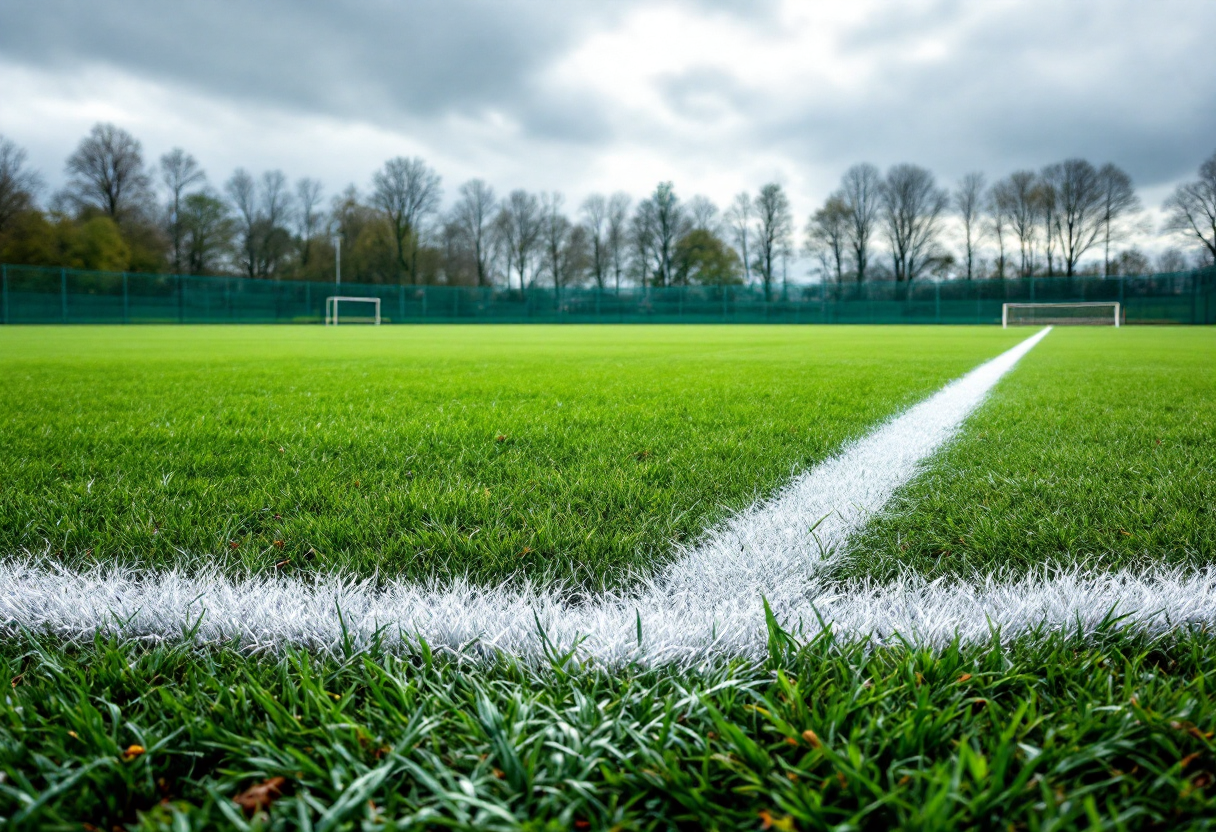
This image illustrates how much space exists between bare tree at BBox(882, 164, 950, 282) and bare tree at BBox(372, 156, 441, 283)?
33.5 meters

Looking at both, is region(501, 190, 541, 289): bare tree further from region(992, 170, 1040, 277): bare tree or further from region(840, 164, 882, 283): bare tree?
region(992, 170, 1040, 277): bare tree

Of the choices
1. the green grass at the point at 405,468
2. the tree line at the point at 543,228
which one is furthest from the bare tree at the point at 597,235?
the green grass at the point at 405,468

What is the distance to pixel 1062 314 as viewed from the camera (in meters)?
35.2

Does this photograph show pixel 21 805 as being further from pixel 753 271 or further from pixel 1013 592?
pixel 753 271

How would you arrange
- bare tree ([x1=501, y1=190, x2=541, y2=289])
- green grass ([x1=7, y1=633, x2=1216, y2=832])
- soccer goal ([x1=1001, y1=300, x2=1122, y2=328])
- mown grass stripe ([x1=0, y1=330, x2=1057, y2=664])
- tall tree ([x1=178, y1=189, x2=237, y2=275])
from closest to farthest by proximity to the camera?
green grass ([x1=7, y1=633, x2=1216, y2=832]), mown grass stripe ([x1=0, y1=330, x2=1057, y2=664]), soccer goal ([x1=1001, y1=300, x2=1122, y2=328]), tall tree ([x1=178, y1=189, x2=237, y2=275]), bare tree ([x1=501, y1=190, x2=541, y2=289])

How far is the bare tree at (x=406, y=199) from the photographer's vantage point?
48625 mm

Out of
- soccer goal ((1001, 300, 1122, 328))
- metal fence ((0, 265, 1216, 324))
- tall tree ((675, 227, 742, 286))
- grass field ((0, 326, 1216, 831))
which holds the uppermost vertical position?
tall tree ((675, 227, 742, 286))

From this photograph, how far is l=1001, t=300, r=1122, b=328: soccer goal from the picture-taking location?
3200 centimetres

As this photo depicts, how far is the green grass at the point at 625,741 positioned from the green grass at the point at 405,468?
0.44m

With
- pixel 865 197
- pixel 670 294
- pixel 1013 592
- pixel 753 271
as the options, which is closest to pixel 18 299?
pixel 670 294

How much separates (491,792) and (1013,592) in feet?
3.39

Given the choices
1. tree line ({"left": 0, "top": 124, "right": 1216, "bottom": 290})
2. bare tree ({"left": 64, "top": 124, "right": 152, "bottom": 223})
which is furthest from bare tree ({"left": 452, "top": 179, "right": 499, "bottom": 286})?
bare tree ({"left": 64, "top": 124, "right": 152, "bottom": 223})

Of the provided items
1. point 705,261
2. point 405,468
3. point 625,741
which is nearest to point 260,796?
point 625,741

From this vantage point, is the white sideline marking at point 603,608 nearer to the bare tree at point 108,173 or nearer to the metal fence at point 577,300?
the metal fence at point 577,300
